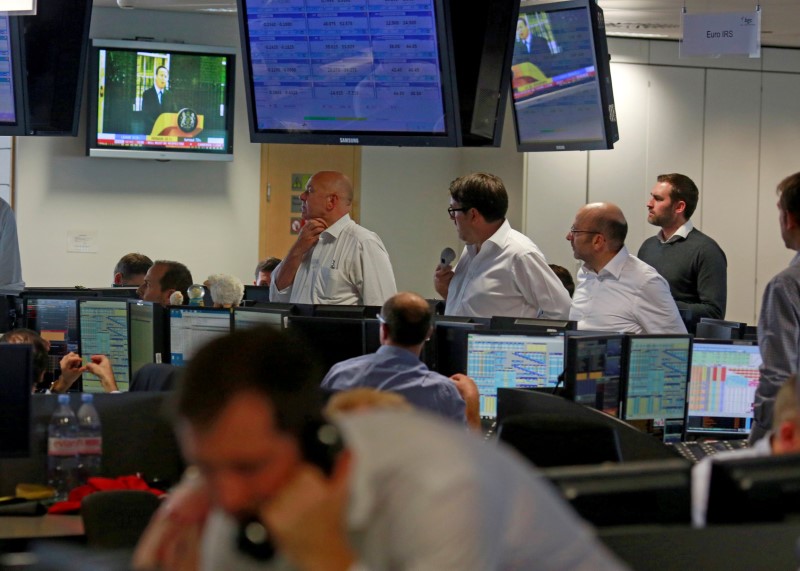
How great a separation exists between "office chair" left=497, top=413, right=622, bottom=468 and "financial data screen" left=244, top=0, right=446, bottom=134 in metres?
2.41

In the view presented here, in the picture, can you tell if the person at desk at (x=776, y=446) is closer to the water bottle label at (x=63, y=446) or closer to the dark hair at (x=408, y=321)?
the dark hair at (x=408, y=321)

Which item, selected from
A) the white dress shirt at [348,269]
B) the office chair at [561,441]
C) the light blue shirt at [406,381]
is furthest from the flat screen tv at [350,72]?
the office chair at [561,441]

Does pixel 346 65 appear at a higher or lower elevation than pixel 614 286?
higher

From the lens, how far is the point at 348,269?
208 inches

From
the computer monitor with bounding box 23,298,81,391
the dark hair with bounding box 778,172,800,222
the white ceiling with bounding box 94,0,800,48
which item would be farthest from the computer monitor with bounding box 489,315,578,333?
the white ceiling with bounding box 94,0,800,48

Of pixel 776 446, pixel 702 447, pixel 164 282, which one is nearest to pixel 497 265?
pixel 702 447

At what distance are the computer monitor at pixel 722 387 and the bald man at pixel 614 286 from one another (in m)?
0.34

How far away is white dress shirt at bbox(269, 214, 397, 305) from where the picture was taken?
5.22 metres

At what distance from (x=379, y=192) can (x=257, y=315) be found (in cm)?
468

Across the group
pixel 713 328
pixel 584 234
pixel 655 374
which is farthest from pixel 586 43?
pixel 655 374

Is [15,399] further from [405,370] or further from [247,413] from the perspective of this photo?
[247,413]

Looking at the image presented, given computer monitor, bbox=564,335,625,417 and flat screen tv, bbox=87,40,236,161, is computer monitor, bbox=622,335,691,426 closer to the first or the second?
computer monitor, bbox=564,335,625,417

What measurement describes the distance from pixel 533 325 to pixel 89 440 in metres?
1.64

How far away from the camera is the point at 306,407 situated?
4.19 ft
